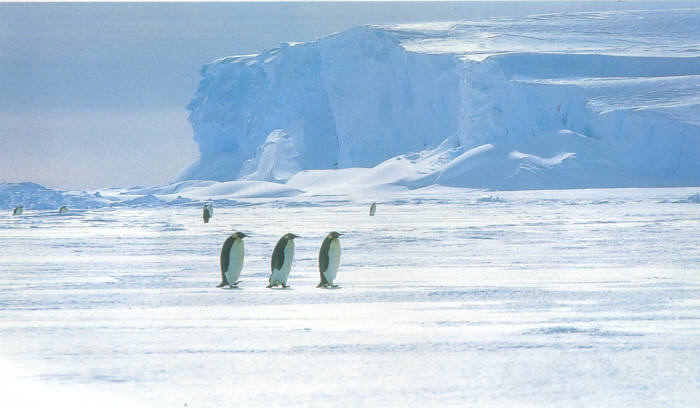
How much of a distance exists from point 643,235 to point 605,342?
6.93 meters

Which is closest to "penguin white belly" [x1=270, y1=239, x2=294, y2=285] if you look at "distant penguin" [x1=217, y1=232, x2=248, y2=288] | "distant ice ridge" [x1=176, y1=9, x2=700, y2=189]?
"distant penguin" [x1=217, y1=232, x2=248, y2=288]

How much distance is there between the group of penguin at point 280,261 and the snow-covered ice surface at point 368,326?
137mm

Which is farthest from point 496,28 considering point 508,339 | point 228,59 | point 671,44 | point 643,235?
point 508,339

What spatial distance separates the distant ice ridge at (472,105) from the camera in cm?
2530

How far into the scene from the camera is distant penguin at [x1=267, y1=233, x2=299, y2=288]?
641 centimetres

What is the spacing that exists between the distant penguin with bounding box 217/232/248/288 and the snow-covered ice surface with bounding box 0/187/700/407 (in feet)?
0.40

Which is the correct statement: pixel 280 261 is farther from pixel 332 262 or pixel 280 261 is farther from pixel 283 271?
pixel 332 262

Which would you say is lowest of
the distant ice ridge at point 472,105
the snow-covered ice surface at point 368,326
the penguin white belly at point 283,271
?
the snow-covered ice surface at point 368,326

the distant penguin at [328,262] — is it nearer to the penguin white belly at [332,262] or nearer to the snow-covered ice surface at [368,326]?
the penguin white belly at [332,262]

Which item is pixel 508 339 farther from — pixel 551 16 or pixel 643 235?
pixel 551 16

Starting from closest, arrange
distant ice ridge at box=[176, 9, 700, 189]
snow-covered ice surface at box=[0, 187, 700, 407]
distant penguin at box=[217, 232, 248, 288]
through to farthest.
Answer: snow-covered ice surface at box=[0, 187, 700, 407], distant penguin at box=[217, 232, 248, 288], distant ice ridge at box=[176, 9, 700, 189]

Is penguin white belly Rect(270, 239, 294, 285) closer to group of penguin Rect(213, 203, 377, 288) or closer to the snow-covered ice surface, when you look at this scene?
group of penguin Rect(213, 203, 377, 288)

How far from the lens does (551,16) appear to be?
107ft

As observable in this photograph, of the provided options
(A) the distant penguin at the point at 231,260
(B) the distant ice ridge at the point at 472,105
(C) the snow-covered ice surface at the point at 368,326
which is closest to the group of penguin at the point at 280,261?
(A) the distant penguin at the point at 231,260
